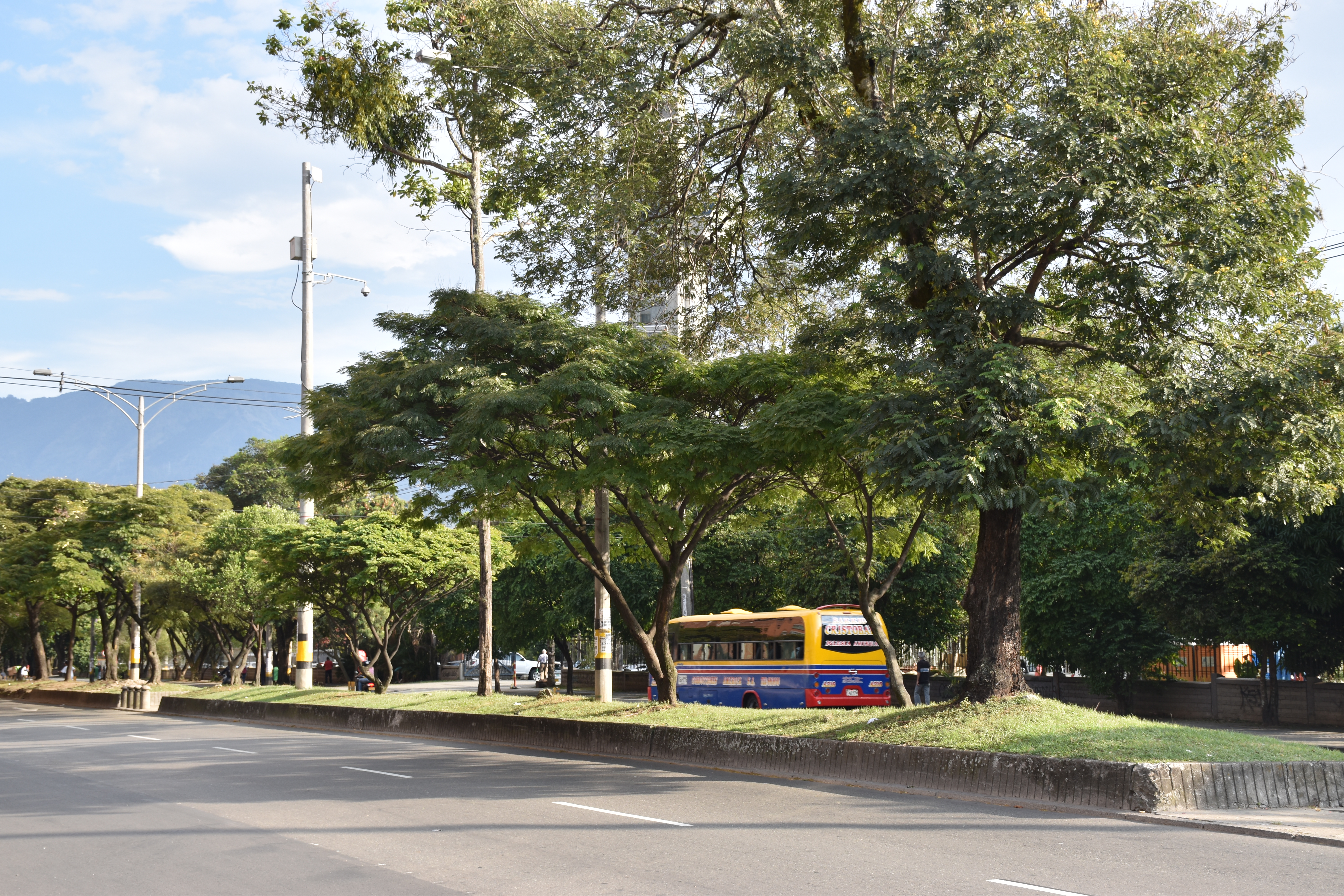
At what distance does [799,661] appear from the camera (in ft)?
97.4

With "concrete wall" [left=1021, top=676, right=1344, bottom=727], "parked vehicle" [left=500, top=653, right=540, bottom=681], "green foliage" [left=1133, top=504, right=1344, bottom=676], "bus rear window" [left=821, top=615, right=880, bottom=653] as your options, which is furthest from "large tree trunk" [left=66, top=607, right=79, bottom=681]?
"green foliage" [left=1133, top=504, right=1344, bottom=676]

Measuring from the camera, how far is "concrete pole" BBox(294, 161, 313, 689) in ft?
103

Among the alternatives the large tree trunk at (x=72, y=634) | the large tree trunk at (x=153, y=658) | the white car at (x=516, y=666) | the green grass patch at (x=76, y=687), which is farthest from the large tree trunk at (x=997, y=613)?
the white car at (x=516, y=666)

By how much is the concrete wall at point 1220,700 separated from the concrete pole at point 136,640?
30683mm

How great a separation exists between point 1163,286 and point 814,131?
5207mm

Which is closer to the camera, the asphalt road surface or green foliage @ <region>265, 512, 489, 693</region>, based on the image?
the asphalt road surface

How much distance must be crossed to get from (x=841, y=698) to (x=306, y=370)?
54.7 ft

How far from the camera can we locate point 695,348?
64.8ft

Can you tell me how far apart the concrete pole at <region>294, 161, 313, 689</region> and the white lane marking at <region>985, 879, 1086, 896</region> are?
81.1 feet

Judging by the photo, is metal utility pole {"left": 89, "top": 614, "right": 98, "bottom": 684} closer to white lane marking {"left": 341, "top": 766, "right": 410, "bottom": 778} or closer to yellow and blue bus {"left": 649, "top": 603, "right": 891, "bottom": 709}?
yellow and blue bus {"left": 649, "top": 603, "right": 891, "bottom": 709}

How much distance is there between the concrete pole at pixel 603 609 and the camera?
21.7 metres

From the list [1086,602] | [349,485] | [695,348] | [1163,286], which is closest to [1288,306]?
[1163,286]

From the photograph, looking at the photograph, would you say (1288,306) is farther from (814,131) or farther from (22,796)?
(22,796)

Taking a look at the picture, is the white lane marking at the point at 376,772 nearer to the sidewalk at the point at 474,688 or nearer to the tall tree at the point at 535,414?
the tall tree at the point at 535,414
